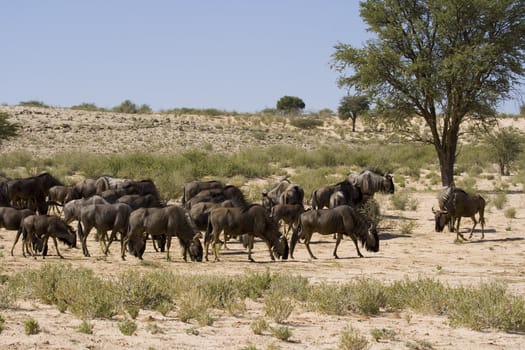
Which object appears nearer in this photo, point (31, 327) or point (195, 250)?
point (31, 327)

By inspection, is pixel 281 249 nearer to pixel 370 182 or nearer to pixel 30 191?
pixel 370 182

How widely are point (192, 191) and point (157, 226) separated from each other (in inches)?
252

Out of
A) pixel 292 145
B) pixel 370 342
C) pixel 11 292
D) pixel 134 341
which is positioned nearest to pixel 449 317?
pixel 370 342

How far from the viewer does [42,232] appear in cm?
1708

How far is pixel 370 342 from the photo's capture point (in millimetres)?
9406

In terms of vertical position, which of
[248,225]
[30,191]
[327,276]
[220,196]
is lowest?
[327,276]

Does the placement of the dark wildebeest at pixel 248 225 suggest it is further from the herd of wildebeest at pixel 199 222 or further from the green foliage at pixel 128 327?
the green foliage at pixel 128 327

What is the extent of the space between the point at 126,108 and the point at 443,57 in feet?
158

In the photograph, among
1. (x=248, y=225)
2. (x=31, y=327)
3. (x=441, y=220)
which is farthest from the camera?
(x=441, y=220)

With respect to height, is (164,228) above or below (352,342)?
above

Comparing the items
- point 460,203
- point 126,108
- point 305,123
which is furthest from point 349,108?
point 460,203

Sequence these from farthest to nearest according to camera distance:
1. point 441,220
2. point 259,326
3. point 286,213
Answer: point 441,220, point 286,213, point 259,326

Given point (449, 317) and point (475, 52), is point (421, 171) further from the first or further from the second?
point (449, 317)

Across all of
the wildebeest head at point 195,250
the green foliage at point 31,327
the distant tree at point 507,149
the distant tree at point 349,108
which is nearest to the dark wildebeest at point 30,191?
the wildebeest head at point 195,250
